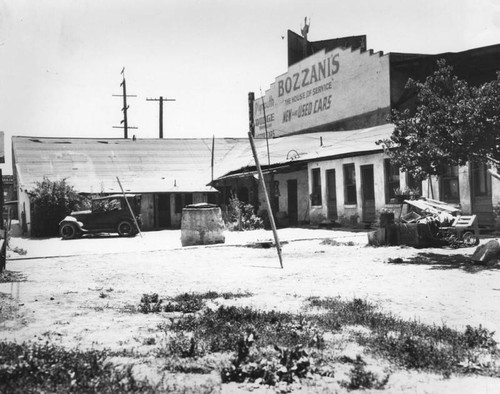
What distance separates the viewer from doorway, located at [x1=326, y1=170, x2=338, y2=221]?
2298 cm

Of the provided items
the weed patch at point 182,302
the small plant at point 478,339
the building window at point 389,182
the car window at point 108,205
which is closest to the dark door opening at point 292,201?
the building window at point 389,182

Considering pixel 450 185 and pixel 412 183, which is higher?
pixel 412 183

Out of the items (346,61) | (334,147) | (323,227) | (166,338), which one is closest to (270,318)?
(166,338)

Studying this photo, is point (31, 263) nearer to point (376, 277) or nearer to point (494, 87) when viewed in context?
point (376, 277)

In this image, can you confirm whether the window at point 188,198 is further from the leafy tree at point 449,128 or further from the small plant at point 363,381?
the small plant at point 363,381

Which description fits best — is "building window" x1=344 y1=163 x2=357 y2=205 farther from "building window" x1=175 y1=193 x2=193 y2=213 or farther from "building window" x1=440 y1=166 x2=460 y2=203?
"building window" x1=175 y1=193 x2=193 y2=213

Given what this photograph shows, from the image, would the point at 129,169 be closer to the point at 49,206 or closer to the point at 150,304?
the point at 49,206

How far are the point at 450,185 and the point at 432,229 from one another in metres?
4.36

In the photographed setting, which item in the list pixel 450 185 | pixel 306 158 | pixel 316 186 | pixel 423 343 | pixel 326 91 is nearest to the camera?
pixel 423 343

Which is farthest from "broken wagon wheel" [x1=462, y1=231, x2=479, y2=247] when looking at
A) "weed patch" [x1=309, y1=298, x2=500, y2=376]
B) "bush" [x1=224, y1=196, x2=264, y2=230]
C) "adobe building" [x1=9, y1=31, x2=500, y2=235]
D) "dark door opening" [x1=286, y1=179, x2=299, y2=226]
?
"dark door opening" [x1=286, y1=179, x2=299, y2=226]

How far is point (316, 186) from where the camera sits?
79.3 feet

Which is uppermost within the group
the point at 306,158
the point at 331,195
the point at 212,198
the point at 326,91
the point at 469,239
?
the point at 326,91

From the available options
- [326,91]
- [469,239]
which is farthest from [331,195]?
[326,91]

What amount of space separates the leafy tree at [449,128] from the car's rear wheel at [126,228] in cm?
1449
